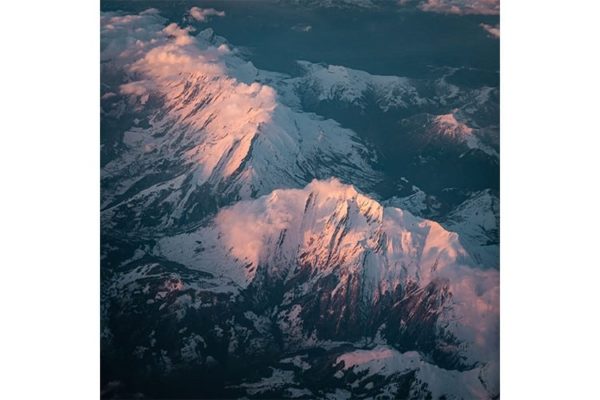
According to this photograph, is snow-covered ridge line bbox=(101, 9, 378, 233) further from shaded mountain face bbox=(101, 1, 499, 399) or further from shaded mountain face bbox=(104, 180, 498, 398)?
shaded mountain face bbox=(104, 180, 498, 398)

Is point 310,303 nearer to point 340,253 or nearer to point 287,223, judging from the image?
point 340,253

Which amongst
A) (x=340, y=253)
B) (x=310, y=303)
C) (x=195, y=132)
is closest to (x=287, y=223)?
(x=340, y=253)

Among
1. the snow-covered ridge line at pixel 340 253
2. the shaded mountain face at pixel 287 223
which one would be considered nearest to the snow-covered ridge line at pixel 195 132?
the shaded mountain face at pixel 287 223

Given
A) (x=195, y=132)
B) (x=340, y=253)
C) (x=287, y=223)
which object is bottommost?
(x=340, y=253)

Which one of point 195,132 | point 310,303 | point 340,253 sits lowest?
point 310,303

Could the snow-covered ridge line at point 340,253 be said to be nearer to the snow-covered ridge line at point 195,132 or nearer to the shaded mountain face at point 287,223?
the shaded mountain face at point 287,223

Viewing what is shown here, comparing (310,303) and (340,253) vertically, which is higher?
(340,253)

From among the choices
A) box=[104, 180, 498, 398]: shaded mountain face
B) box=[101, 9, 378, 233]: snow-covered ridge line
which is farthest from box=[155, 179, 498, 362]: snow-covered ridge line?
box=[101, 9, 378, 233]: snow-covered ridge line

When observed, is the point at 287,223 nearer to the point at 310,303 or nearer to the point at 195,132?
the point at 310,303
